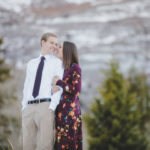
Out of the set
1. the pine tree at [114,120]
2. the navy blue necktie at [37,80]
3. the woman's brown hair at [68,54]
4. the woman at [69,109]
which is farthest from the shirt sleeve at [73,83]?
the pine tree at [114,120]

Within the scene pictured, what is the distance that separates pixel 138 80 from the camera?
26016 millimetres

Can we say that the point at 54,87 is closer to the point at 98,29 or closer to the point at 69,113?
the point at 69,113

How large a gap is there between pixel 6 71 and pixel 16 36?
32.3 metres

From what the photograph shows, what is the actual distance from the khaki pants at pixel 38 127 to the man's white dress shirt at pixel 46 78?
92 millimetres

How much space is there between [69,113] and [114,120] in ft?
25.1

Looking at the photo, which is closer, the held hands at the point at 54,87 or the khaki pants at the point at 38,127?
the khaki pants at the point at 38,127

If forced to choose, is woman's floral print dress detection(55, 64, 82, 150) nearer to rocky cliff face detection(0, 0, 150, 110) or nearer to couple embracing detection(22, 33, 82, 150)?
couple embracing detection(22, 33, 82, 150)

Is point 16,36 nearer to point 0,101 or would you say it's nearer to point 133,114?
point 0,101

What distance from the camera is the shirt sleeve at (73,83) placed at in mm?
3326

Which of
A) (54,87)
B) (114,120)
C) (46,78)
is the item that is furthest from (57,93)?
(114,120)

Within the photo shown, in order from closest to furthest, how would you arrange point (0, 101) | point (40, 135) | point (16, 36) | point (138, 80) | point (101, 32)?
point (40, 135) < point (0, 101) < point (138, 80) < point (16, 36) < point (101, 32)

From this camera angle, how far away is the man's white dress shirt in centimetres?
326

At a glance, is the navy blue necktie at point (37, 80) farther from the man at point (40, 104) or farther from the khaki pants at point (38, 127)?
the khaki pants at point (38, 127)

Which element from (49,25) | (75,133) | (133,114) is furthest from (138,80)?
(49,25)
